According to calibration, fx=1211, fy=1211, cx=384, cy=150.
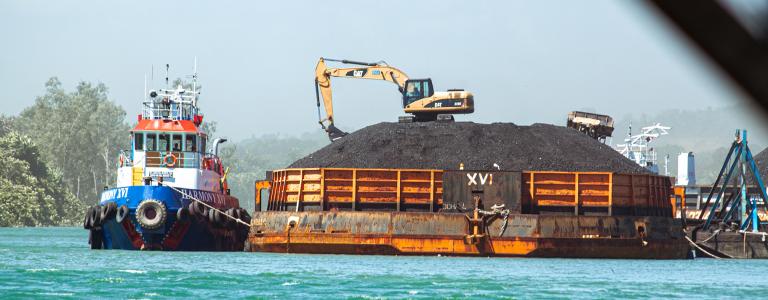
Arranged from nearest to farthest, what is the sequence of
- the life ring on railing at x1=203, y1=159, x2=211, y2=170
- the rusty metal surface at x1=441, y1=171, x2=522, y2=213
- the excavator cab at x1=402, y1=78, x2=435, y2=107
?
the rusty metal surface at x1=441, y1=171, x2=522, y2=213, the life ring on railing at x1=203, y1=159, x2=211, y2=170, the excavator cab at x1=402, y1=78, x2=435, y2=107

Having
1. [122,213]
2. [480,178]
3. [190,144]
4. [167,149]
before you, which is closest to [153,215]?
[122,213]

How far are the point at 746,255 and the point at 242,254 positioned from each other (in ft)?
80.2

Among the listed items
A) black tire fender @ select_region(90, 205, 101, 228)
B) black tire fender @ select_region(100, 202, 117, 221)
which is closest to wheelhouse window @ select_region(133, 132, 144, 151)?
black tire fender @ select_region(90, 205, 101, 228)

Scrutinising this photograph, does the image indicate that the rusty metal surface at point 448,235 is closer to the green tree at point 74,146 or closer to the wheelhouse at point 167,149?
the wheelhouse at point 167,149

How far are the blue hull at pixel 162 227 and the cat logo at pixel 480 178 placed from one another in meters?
11.3

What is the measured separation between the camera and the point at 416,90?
6475 centimetres

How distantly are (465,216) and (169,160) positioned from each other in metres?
13.2

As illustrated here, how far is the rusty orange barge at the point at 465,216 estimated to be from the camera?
1945 inches

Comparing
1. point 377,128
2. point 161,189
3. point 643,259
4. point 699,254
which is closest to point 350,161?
point 377,128

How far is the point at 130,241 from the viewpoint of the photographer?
5172 cm

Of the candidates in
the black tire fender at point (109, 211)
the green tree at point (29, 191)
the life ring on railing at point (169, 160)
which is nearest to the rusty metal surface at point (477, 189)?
the life ring on railing at point (169, 160)

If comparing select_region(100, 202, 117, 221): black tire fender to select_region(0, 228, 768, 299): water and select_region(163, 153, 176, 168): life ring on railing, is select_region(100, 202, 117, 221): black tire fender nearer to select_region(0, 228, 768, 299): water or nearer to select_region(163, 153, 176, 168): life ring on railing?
select_region(0, 228, 768, 299): water

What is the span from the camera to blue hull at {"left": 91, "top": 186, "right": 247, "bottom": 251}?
5025 centimetres

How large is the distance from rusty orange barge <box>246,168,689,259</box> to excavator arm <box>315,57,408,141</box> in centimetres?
1822
